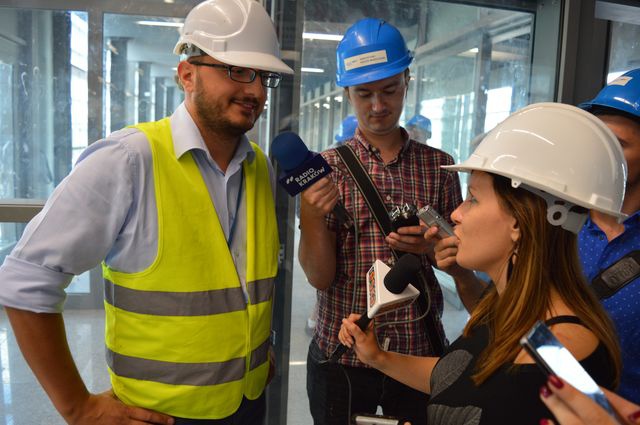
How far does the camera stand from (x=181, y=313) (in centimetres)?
155

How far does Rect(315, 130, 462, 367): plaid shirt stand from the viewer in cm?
204

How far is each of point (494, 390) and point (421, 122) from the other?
2289 millimetres

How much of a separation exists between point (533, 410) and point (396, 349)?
94cm

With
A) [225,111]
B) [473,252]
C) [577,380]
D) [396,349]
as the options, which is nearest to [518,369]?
[473,252]

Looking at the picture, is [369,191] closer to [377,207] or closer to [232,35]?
[377,207]

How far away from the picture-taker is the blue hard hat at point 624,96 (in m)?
1.88

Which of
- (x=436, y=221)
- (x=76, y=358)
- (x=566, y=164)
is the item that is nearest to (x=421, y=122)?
(x=436, y=221)

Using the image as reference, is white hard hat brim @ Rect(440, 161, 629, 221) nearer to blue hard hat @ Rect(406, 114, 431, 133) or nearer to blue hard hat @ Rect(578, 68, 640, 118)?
blue hard hat @ Rect(578, 68, 640, 118)

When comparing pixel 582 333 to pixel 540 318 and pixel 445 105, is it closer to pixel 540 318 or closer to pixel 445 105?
pixel 540 318

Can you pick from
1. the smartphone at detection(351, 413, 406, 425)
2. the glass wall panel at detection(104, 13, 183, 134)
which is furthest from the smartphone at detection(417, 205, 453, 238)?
the glass wall panel at detection(104, 13, 183, 134)

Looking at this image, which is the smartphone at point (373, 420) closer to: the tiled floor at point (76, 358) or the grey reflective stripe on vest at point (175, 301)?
the grey reflective stripe on vest at point (175, 301)

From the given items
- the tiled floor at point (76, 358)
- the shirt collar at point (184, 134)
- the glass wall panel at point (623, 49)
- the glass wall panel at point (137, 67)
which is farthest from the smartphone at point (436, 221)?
the glass wall panel at point (623, 49)

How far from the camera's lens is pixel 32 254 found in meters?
1.37

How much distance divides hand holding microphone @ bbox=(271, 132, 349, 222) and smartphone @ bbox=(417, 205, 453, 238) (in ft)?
1.02
